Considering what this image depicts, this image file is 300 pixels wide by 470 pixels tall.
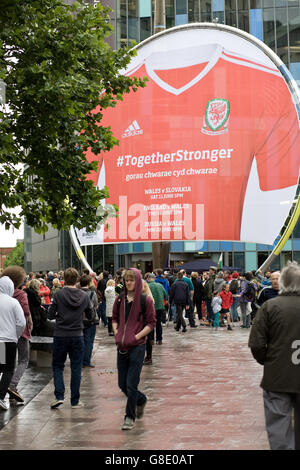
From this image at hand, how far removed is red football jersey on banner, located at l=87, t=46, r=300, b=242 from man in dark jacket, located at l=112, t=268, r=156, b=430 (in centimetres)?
1678

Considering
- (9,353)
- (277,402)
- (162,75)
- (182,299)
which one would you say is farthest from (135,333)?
(162,75)

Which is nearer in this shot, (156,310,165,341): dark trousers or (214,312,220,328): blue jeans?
(156,310,165,341): dark trousers

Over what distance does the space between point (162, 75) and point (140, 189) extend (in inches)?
174

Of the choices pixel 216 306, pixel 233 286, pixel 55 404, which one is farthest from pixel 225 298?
pixel 55 404

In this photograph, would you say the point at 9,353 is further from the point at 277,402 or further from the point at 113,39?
the point at 113,39

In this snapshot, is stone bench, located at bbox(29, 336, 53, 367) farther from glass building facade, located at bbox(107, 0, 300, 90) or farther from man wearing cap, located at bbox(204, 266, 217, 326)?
glass building facade, located at bbox(107, 0, 300, 90)

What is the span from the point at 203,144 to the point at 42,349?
13439 mm

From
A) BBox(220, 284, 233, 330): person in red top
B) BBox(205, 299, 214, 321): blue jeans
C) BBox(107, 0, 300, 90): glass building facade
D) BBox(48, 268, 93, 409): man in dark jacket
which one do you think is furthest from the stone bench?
BBox(107, 0, 300, 90): glass building facade

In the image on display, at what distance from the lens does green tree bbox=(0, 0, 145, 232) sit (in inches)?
498

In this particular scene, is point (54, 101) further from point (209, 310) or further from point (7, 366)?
point (209, 310)

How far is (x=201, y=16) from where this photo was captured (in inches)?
2052

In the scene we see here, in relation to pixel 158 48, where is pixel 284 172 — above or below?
below

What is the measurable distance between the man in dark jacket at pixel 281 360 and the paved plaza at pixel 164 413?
4.87 feet

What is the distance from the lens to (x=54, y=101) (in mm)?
12680
